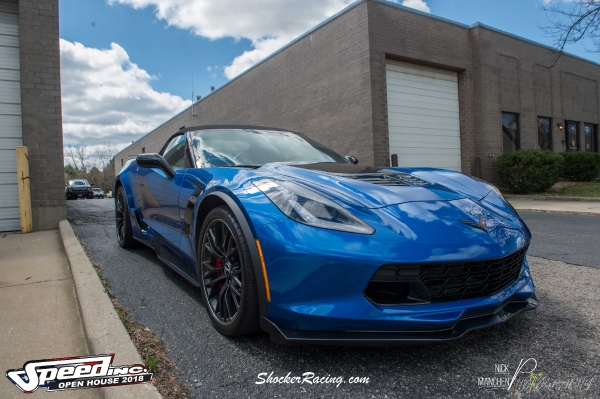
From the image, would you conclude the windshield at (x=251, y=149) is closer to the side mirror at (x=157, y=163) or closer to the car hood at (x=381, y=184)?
the side mirror at (x=157, y=163)

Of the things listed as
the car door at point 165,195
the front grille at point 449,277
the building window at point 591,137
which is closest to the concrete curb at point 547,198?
the building window at point 591,137

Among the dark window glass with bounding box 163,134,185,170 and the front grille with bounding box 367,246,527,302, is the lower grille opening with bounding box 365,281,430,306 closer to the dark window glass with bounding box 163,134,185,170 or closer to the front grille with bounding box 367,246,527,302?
the front grille with bounding box 367,246,527,302

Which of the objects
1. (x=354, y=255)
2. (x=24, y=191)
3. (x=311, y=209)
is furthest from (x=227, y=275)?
(x=24, y=191)

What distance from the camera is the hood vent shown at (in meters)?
2.29

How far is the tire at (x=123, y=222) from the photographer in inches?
174

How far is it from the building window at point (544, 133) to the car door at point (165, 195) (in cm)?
1743

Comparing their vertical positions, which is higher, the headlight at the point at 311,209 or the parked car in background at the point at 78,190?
the parked car in background at the point at 78,190

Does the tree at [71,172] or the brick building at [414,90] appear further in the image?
the tree at [71,172]

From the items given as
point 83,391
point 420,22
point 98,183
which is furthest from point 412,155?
point 98,183

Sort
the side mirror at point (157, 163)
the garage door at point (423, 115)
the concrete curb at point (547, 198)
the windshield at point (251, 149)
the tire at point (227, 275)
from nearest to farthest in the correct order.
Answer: the tire at point (227, 275) → the windshield at point (251, 149) → the side mirror at point (157, 163) → the concrete curb at point (547, 198) → the garage door at point (423, 115)

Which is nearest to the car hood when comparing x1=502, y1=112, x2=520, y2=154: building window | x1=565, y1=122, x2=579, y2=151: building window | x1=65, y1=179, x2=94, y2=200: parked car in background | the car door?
the car door

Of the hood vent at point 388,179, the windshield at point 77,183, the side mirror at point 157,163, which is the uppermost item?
the windshield at point 77,183

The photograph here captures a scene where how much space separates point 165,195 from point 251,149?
79 cm

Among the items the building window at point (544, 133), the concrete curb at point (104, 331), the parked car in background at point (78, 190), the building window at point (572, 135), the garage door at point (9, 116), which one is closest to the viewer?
the concrete curb at point (104, 331)
